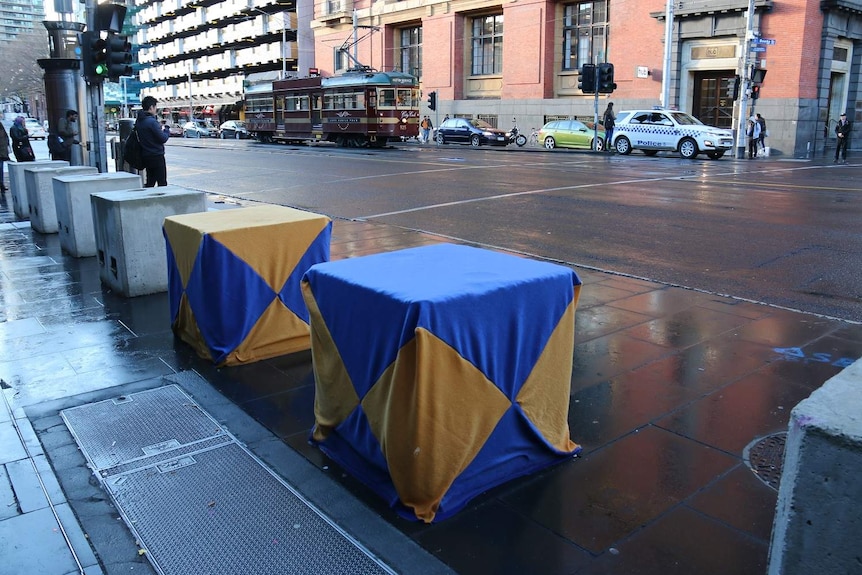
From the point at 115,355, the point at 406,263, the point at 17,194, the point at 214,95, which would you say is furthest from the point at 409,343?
the point at 214,95

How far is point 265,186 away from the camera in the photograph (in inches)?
728

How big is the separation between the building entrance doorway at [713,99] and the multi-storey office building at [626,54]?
47mm

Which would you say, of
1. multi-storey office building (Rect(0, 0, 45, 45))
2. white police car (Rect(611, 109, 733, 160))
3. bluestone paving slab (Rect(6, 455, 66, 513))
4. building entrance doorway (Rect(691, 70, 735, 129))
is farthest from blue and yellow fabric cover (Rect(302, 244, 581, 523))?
multi-storey office building (Rect(0, 0, 45, 45))

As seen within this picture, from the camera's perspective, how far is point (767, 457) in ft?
12.2

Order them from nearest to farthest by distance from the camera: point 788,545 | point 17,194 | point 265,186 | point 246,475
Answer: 1. point 788,545
2. point 246,475
3. point 17,194
4. point 265,186

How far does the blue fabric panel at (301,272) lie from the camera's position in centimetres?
534

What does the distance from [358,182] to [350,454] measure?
15.4 meters

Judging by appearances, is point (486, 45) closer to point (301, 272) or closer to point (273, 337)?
point (301, 272)

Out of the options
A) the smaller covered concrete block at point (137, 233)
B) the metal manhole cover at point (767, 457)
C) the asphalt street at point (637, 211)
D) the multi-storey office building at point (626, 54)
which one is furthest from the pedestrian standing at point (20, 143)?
the multi-storey office building at point (626, 54)

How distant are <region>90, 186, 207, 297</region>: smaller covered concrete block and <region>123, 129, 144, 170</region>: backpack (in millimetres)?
5045

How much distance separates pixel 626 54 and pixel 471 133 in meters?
8.62

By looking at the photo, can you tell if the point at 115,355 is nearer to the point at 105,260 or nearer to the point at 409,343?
the point at 105,260

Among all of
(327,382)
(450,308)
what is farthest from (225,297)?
(450,308)

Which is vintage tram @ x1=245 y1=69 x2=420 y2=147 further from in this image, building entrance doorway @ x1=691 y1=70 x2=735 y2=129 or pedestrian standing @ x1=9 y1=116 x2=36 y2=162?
pedestrian standing @ x1=9 y1=116 x2=36 y2=162
